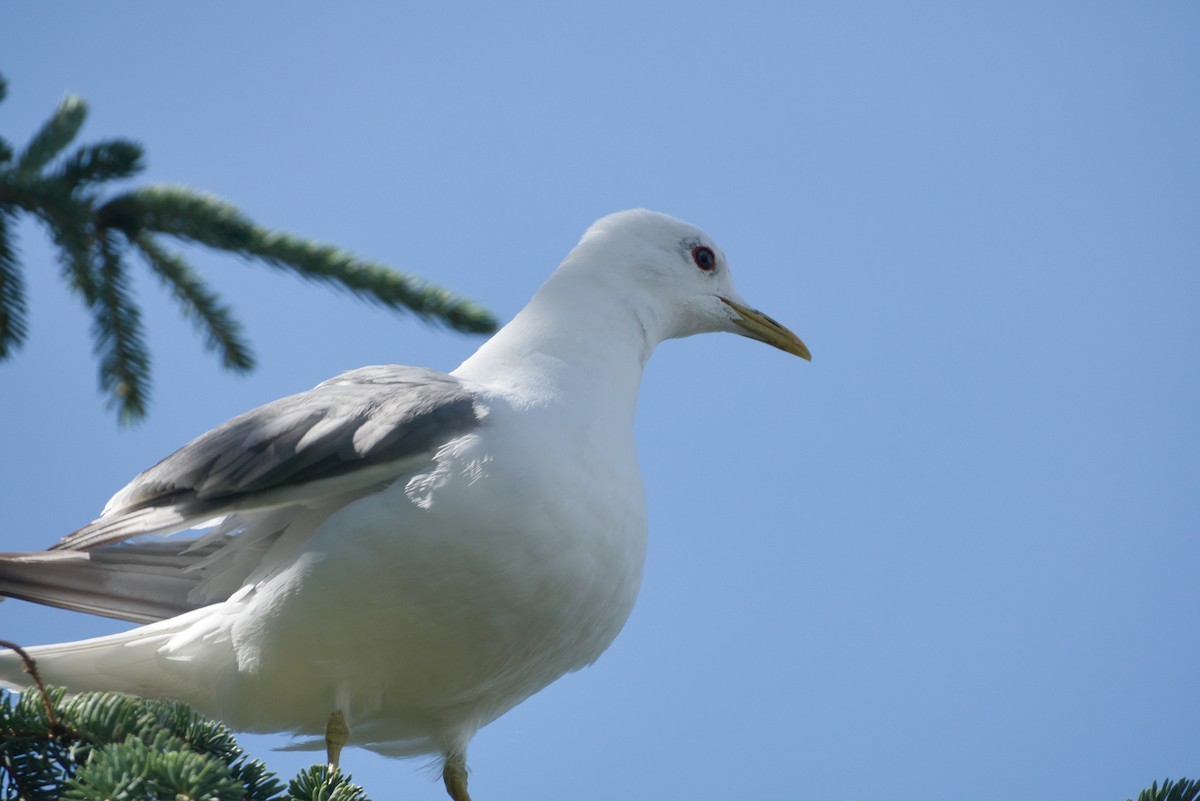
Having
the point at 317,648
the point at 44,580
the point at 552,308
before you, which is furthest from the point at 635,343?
the point at 44,580

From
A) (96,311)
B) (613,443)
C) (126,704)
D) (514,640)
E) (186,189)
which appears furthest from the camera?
(613,443)

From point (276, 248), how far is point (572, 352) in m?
1.30

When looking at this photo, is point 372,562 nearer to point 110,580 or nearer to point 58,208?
point 110,580

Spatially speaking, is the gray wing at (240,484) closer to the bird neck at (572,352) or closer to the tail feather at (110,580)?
the tail feather at (110,580)

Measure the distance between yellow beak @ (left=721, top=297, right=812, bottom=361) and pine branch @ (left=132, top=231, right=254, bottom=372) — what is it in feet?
7.29

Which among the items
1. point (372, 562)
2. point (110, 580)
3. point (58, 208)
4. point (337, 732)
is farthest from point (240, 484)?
point (58, 208)

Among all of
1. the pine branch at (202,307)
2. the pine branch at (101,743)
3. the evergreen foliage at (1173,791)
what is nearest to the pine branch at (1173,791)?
the evergreen foliage at (1173,791)

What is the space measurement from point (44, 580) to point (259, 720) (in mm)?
764

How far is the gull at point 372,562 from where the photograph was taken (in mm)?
3424

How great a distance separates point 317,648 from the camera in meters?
3.48

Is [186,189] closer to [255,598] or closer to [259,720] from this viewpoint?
[255,598]

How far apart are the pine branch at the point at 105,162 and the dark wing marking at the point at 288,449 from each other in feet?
2.89

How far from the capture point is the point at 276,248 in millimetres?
3184

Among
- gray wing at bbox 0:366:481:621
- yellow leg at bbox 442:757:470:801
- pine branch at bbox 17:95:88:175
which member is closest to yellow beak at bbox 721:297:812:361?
gray wing at bbox 0:366:481:621
